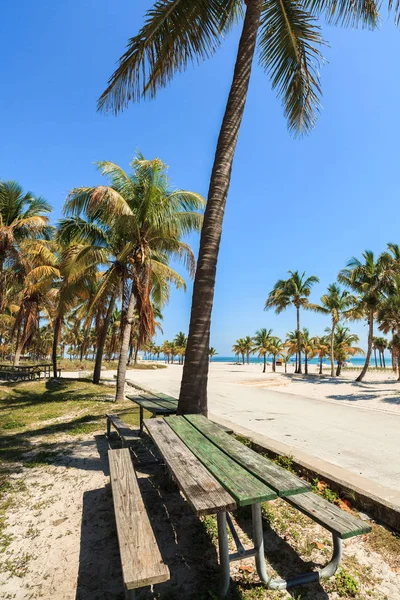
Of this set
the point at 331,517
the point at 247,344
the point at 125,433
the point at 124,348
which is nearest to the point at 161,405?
the point at 125,433

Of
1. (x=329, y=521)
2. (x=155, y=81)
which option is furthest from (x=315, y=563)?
(x=155, y=81)

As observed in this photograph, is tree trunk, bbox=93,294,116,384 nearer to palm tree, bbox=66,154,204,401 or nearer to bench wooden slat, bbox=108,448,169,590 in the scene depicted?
palm tree, bbox=66,154,204,401

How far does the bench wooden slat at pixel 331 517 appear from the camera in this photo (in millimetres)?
2131

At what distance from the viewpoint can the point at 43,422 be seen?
8.16 metres

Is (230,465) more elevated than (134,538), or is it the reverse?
(230,465)

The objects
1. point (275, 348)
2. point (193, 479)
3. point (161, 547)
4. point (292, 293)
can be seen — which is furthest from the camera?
point (275, 348)

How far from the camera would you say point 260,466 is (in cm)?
251

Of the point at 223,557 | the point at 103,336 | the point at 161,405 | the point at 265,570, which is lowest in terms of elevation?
the point at 265,570

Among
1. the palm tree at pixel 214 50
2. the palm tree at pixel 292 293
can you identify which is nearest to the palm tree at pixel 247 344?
the palm tree at pixel 292 293

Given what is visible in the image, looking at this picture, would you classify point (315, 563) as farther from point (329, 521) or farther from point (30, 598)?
point (30, 598)

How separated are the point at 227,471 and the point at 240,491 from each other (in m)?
0.37

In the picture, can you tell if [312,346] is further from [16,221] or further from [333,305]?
[16,221]

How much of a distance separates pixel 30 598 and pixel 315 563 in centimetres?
222

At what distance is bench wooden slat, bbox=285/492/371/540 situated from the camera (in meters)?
2.13
